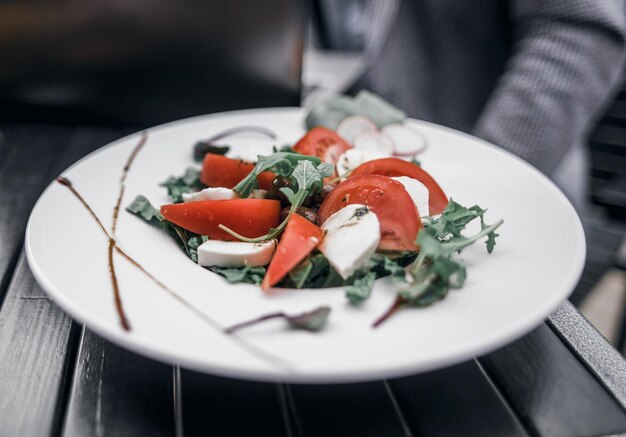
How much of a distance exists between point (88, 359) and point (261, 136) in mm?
747

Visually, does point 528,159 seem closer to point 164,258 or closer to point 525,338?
point 525,338

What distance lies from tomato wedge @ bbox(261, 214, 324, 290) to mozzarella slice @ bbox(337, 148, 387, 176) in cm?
25

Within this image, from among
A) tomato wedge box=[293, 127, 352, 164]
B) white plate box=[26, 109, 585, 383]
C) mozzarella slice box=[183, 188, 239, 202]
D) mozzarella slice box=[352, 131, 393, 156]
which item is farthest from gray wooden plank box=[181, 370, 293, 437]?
mozzarella slice box=[352, 131, 393, 156]

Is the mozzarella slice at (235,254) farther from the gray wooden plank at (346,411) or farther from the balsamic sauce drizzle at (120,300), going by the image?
the gray wooden plank at (346,411)

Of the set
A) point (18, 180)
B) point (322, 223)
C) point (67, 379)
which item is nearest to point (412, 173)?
point (322, 223)

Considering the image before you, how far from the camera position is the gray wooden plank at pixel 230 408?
0.67 metres

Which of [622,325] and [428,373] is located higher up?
[428,373]

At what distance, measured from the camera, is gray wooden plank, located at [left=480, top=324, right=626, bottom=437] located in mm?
687

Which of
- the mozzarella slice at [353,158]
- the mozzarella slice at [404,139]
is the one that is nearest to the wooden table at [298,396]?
the mozzarella slice at [353,158]

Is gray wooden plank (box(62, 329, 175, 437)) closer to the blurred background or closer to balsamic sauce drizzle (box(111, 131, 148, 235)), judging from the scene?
balsamic sauce drizzle (box(111, 131, 148, 235))

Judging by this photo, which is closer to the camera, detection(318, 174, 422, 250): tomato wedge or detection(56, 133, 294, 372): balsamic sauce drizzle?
detection(56, 133, 294, 372): balsamic sauce drizzle

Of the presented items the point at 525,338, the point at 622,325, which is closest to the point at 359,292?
the point at 525,338

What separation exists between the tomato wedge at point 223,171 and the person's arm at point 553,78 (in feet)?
3.02

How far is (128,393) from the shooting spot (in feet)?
2.35
